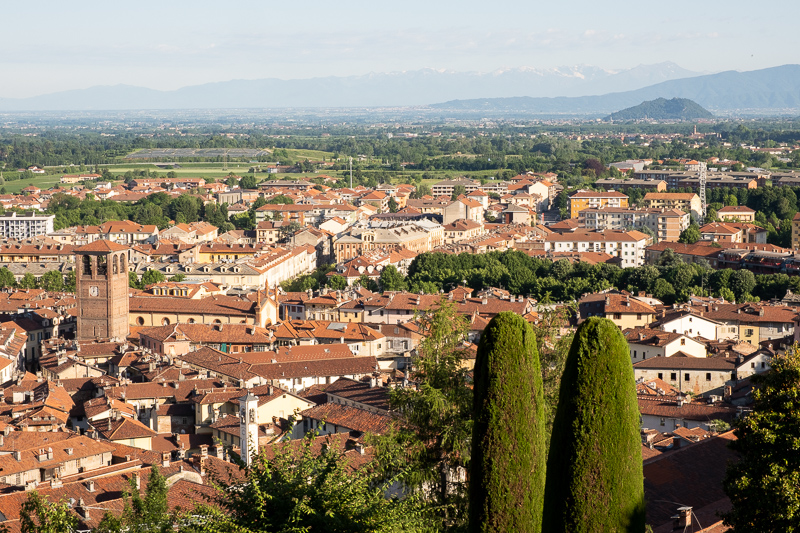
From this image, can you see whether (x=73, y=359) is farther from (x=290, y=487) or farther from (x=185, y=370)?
(x=290, y=487)

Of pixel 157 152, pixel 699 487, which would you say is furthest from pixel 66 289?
pixel 157 152

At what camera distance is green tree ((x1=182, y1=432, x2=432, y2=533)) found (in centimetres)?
1041

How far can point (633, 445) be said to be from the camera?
9.63 m

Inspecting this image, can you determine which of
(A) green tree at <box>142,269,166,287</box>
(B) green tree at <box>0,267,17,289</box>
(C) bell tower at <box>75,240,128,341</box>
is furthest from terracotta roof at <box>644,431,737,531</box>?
(B) green tree at <box>0,267,17,289</box>

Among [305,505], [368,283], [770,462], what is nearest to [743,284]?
[368,283]

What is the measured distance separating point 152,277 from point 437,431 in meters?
44.3

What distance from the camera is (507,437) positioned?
10.3m

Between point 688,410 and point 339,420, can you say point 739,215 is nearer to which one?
point 688,410

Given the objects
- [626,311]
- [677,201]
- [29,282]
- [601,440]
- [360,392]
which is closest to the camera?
[601,440]

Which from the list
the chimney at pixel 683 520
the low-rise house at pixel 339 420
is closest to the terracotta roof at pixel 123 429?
the low-rise house at pixel 339 420

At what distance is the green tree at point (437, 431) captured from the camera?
13.4 metres

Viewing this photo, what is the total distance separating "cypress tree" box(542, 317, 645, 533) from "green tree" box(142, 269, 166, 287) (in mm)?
47485

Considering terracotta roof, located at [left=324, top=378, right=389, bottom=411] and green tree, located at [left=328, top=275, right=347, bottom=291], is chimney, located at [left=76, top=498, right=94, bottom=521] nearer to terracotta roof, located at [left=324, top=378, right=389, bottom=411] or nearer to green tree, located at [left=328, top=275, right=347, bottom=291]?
terracotta roof, located at [left=324, top=378, right=389, bottom=411]

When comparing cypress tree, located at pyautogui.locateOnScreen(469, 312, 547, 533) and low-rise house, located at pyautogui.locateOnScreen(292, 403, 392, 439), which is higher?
cypress tree, located at pyautogui.locateOnScreen(469, 312, 547, 533)
